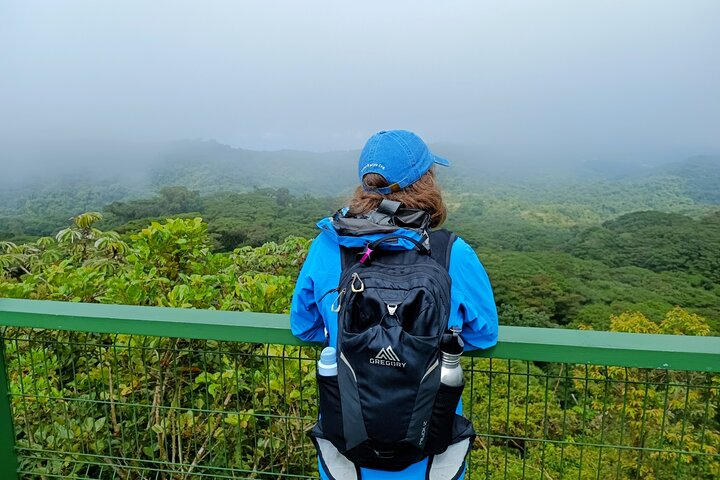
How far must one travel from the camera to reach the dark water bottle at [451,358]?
3.40ft

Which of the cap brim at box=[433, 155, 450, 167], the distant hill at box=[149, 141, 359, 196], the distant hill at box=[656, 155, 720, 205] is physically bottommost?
the distant hill at box=[656, 155, 720, 205]

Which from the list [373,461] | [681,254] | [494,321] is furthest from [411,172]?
[681,254]

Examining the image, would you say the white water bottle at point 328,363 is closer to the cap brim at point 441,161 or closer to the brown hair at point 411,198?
the brown hair at point 411,198

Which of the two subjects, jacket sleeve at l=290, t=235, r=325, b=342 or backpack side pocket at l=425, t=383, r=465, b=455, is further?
jacket sleeve at l=290, t=235, r=325, b=342

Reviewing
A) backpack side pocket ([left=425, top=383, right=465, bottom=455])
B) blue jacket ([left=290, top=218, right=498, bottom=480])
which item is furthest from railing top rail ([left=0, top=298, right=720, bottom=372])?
backpack side pocket ([left=425, top=383, right=465, bottom=455])

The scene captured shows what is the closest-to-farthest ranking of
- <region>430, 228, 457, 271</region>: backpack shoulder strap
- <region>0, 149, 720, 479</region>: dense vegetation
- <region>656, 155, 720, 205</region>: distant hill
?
<region>430, 228, 457, 271</region>: backpack shoulder strap
<region>0, 149, 720, 479</region>: dense vegetation
<region>656, 155, 720, 205</region>: distant hill

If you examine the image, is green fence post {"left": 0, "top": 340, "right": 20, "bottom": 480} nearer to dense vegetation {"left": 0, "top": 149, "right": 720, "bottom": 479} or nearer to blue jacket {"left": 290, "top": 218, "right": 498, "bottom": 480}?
dense vegetation {"left": 0, "top": 149, "right": 720, "bottom": 479}

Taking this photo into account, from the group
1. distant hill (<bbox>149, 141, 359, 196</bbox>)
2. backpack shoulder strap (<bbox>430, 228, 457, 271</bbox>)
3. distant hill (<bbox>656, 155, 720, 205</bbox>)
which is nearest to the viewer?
backpack shoulder strap (<bbox>430, 228, 457, 271</bbox>)

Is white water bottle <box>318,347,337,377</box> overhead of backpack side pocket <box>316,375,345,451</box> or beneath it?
overhead

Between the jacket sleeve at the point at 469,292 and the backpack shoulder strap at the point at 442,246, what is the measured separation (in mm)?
12

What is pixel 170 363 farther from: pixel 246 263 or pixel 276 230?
pixel 276 230

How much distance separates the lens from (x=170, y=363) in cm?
225

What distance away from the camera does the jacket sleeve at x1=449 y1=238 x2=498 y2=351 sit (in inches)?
44.4

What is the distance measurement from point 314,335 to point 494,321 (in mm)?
446
